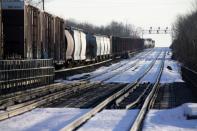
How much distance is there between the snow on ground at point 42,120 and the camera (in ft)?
39.0

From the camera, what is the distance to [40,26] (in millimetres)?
26594

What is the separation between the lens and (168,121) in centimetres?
1309

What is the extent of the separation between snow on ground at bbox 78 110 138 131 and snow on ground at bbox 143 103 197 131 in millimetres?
475

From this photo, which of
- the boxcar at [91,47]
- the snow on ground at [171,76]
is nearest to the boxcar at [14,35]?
the snow on ground at [171,76]

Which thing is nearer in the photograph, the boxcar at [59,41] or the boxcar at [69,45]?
the boxcar at [59,41]

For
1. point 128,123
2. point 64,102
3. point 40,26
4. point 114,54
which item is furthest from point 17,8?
point 114,54

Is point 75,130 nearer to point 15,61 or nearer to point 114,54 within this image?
point 15,61

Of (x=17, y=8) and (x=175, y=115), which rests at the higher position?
(x=17, y=8)

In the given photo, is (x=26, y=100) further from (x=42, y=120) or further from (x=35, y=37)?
(x=35, y=37)

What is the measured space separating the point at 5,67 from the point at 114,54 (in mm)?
54435

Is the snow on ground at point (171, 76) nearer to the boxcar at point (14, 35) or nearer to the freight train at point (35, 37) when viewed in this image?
the freight train at point (35, 37)

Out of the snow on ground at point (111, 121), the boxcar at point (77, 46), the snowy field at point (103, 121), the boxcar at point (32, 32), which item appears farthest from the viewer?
the boxcar at point (77, 46)

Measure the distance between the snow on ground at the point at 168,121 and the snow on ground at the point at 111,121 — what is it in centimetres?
48

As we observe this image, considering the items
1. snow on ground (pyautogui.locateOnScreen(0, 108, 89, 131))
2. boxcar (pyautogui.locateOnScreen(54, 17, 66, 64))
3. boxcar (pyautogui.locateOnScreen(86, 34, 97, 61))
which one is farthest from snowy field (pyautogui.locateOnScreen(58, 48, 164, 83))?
snow on ground (pyautogui.locateOnScreen(0, 108, 89, 131))
